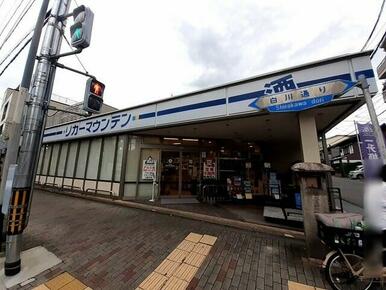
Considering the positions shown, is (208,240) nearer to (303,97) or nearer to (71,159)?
(303,97)

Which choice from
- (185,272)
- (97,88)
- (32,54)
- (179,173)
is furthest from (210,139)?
(32,54)

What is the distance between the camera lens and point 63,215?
242 inches

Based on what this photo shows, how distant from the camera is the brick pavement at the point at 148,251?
9.55 ft

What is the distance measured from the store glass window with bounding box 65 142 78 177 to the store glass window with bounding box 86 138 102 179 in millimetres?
1599

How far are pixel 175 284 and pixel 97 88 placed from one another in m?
4.01

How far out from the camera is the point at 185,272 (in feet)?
10.1

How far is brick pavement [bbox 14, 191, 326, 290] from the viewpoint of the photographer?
2.91m

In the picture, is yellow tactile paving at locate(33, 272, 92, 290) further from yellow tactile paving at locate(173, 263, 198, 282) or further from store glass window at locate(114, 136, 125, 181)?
store glass window at locate(114, 136, 125, 181)

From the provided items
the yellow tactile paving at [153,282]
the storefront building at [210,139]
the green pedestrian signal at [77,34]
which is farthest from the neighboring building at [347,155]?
the green pedestrian signal at [77,34]

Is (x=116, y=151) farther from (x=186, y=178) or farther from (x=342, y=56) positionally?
(x=342, y=56)

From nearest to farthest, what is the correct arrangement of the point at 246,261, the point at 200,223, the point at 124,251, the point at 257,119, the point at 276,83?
1. the point at 246,261
2. the point at 124,251
3. the point at 276,83
4. the point at 200,223
5. the point at 257,119

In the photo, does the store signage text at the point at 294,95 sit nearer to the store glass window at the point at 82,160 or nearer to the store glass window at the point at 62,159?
the store glass window at the point at 82,160

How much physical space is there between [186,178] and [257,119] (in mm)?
4808

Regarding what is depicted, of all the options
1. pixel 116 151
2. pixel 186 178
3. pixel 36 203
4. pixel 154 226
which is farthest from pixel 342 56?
pixel 36 203
